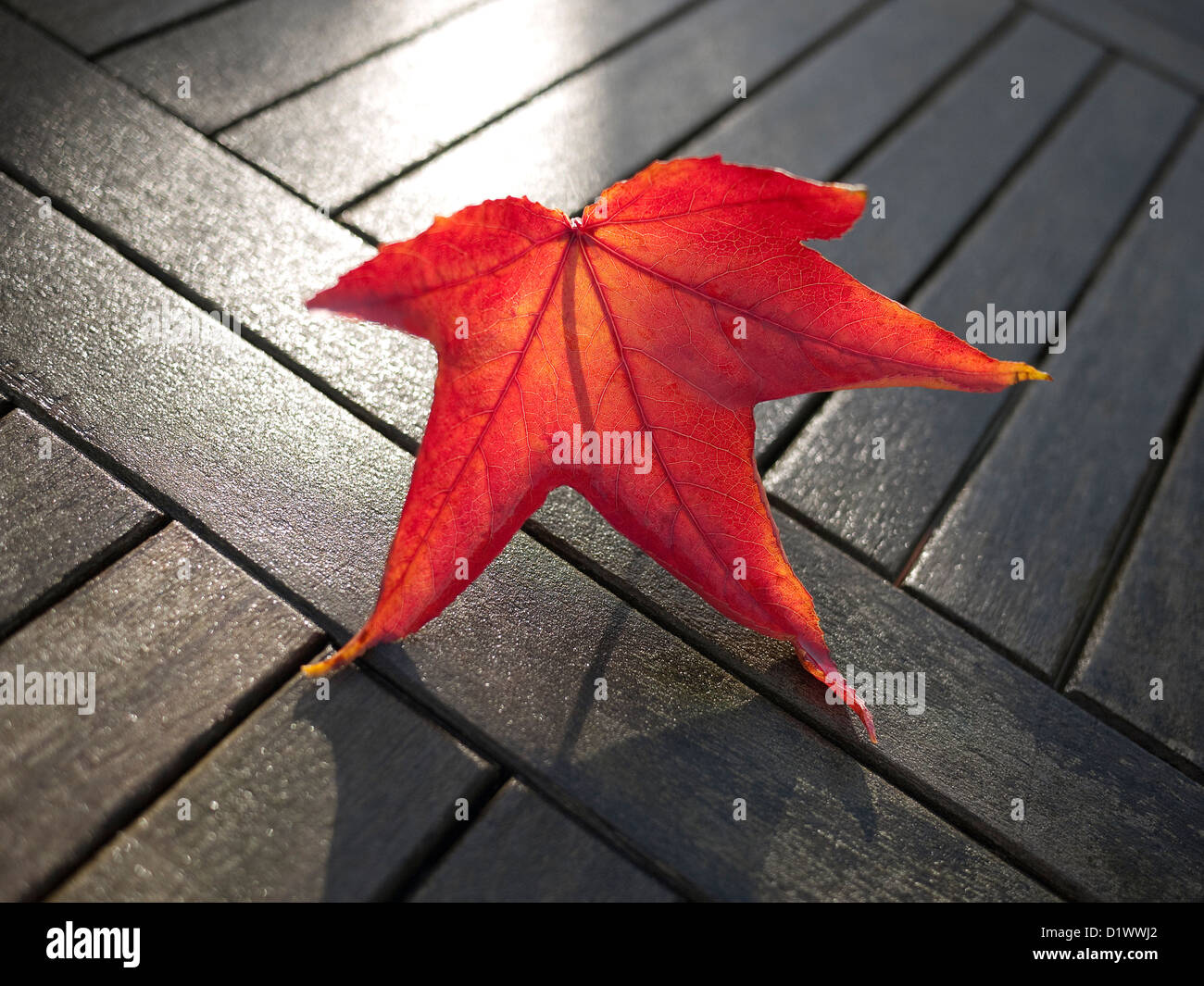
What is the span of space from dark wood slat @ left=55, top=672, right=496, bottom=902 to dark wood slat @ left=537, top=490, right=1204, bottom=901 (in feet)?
0.64

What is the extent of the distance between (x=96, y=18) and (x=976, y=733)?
3.62 feet

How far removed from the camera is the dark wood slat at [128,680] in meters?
0.49

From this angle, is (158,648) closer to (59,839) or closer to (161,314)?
(59,839)

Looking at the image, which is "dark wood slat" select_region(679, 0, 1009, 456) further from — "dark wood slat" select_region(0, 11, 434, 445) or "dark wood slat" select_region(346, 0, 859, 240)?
"dark wood slat" select_region(0, 11, 434, 445)

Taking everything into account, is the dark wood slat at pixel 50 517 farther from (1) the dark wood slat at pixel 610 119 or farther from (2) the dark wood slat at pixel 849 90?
(2) the dark wood slat at pixel 849 90

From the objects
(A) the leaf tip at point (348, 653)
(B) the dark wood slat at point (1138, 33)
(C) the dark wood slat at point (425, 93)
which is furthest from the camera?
(B) the dark wood slat at point (1138, 33)

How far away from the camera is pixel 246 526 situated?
0.62 meters

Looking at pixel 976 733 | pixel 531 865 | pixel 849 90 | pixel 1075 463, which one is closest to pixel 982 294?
pixel 1075 463

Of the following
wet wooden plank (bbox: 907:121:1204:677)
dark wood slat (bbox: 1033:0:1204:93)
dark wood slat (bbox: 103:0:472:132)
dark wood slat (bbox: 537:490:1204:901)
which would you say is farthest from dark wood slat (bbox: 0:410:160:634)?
dark wood slat (bbox: 1033:0:1204:93)

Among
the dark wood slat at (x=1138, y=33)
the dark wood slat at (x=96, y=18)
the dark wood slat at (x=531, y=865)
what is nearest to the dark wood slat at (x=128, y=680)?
the dark wood slat at (x=531, y=865)

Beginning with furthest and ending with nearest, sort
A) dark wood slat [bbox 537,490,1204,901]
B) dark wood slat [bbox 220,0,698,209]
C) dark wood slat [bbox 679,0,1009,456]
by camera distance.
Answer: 1. dark wood slat [bbox 679,0,1009,456]
2. dark wood slat [bbox 220,0,698,209]
3. dark wood slat [bbox 537,490,1204,901]

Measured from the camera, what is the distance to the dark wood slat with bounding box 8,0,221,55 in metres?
0.92

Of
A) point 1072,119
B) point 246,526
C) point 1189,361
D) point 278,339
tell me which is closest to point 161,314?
point 278,339

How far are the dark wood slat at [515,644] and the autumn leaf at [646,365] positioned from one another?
0.31 feet
